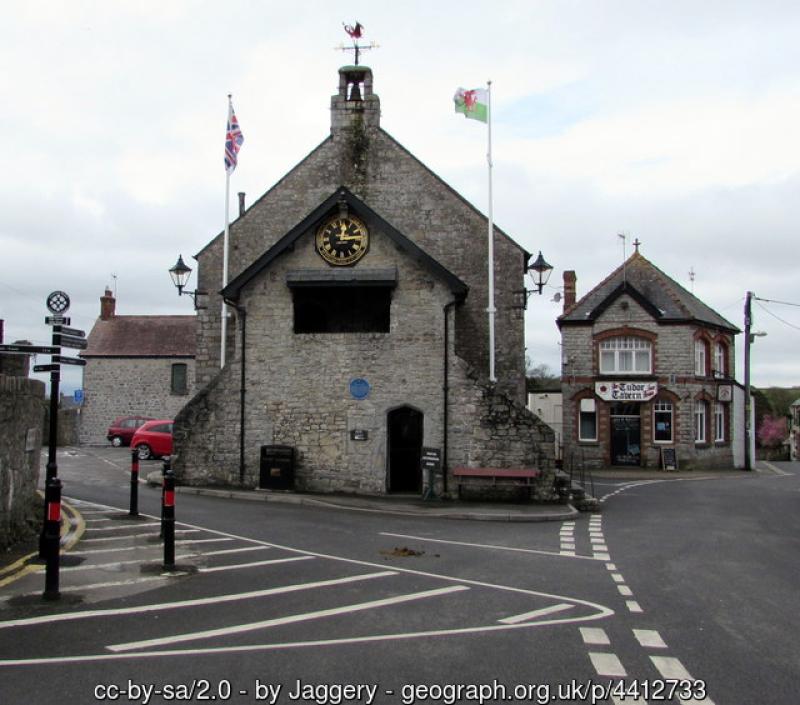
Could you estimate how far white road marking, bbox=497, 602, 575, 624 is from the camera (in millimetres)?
7340

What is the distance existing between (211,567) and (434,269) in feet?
36.6

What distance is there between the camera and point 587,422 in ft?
120

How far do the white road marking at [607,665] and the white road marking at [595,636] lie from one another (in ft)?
1.07

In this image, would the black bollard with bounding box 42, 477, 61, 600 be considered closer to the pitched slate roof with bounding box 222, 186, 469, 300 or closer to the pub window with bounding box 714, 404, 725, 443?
the pitched slate roof with bounding box 222, 186, 469, 300

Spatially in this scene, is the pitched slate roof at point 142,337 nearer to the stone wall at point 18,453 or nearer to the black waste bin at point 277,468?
the black waste bin at point 277,468

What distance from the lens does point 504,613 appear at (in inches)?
301

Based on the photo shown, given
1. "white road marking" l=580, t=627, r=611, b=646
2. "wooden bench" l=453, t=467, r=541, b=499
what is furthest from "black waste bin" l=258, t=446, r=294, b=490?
"white road marking" l=580, t=627, r=611, b=646

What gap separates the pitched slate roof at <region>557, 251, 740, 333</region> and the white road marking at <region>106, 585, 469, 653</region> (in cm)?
2921

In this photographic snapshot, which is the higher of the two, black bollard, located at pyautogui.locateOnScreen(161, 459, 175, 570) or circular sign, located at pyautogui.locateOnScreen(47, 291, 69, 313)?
circular sign, located at pyautogui.locateOnScreen(47, 291, 69, 313)

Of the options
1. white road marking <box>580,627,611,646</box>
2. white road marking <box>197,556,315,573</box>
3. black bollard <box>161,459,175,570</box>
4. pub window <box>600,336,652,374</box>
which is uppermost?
pub window <box>600,336,652,374</box>

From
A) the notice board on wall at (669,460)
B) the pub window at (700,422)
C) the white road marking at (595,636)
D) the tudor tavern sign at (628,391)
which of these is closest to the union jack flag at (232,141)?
the tudor tavern sign at (628,391)

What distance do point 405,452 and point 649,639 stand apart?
1378cm

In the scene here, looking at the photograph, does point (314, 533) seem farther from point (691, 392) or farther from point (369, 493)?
point (691, 392)

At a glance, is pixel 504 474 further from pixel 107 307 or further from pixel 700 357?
pixel 107 307
